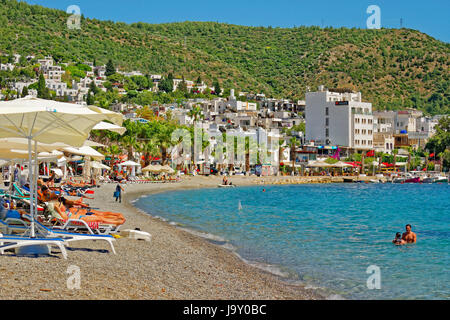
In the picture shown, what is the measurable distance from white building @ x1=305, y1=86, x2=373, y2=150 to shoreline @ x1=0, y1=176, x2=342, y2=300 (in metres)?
98.6

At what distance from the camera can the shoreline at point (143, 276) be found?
30.2 ft

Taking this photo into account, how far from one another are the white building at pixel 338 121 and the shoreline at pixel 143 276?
324 feet

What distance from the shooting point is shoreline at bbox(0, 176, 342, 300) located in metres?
9.20

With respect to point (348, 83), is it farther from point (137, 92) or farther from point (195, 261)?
point (195, 261)

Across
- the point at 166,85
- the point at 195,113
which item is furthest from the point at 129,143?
the point at 166,85

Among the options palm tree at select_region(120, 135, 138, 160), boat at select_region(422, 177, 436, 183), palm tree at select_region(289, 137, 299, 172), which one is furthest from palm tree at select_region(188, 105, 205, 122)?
boat at select_region(422, 177, 436, 183)

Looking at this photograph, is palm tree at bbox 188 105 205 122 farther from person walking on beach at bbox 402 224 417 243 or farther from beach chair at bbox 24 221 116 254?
beach chair at bbox 24 221 116 254

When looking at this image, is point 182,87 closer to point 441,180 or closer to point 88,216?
point 441,180

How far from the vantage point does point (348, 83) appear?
19525 cm

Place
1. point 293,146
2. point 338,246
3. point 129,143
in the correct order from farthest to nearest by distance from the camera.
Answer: point 293,146, point 129,143, point 338,246

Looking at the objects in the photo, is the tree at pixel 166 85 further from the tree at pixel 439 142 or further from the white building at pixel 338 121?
the tree at pixel 439 142

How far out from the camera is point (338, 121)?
114m

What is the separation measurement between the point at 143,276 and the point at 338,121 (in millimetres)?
105663

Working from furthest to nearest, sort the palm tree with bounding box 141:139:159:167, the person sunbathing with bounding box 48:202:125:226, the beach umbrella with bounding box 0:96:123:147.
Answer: the palm tree with bounding box 141:139:159:167, the person sunbathing with bounding box 48:202:125:226, the beach umbrella with bounding box 0:96:123:147
